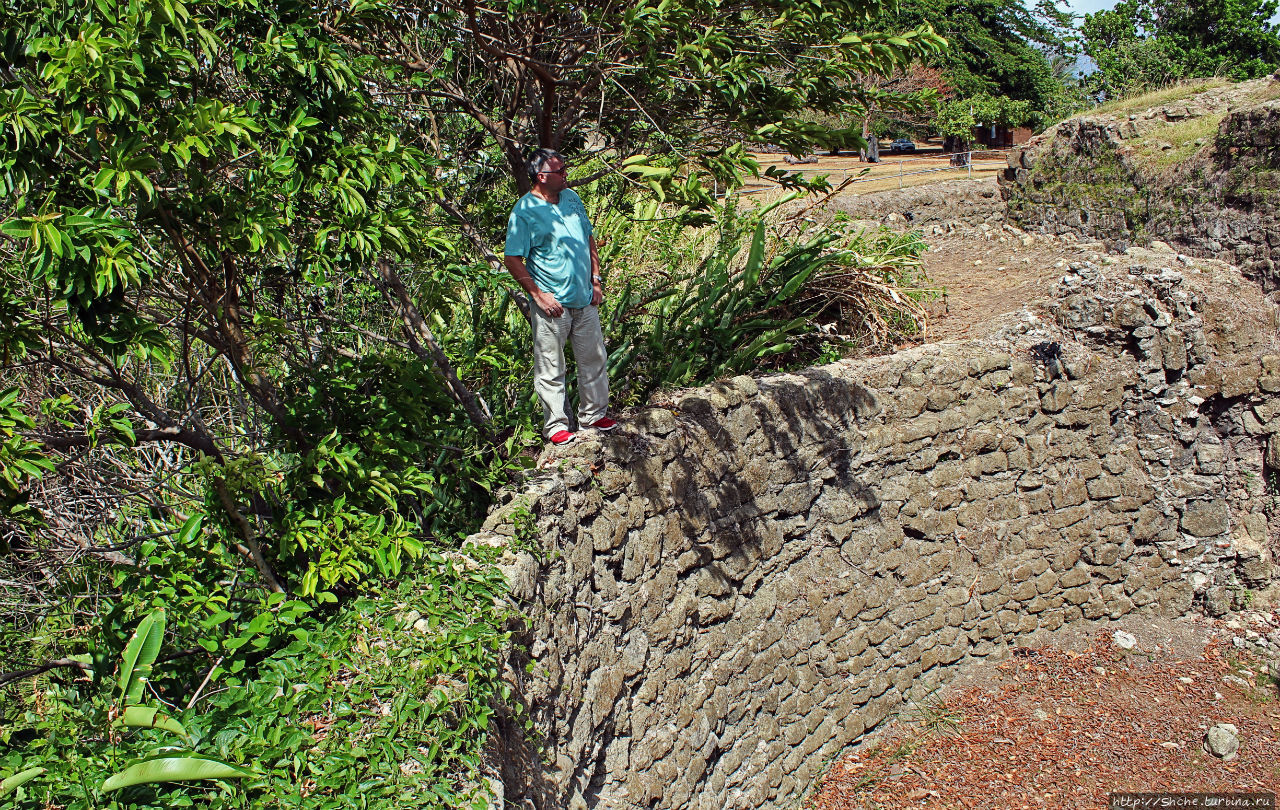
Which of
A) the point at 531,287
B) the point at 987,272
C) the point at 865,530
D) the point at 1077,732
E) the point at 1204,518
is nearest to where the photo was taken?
the point at 531,287

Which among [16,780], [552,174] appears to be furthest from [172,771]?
[552,174]

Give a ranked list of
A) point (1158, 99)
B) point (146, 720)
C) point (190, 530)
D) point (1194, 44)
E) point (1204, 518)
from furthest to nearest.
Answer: point (1194, 44), point (1158, 99), point (1204, 518), point (190, 530), point (146, 720)

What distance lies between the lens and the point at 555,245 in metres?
4.33

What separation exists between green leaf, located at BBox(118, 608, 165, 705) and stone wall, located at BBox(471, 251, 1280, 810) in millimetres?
1290

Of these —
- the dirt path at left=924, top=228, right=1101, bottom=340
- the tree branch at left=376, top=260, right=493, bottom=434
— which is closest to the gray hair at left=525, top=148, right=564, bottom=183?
the tree branch at left=376, top=260, right=493, bottom=434

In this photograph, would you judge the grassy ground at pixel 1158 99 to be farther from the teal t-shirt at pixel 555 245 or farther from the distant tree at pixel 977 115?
the distant tree at pixel 977 115

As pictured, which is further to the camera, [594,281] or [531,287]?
[594,281]

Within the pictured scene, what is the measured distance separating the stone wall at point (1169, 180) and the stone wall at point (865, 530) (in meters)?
1.75

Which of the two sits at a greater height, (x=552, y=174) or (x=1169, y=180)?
(x=552, y=174)

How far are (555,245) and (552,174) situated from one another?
0.34 meters

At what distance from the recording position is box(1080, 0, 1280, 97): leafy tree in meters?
31.2

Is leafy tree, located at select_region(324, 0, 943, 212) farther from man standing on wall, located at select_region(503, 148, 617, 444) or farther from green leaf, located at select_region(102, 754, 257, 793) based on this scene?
green leaf, located at select_region(102, 754, 257, 793)

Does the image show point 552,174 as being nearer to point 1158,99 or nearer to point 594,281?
point 594,281

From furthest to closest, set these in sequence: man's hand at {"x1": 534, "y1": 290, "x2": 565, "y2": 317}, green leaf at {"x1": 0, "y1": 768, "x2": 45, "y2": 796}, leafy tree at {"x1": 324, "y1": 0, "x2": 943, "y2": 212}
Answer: man's hand at {"x1": 534, "y1": 290, "x2": 565, "y2": 317}, leafy tree at {"x1": 324, "y1": 0, "x2": 943, "y2": 212}, green leaf at {"x1": 0, "y1": 768, "x2": 45, "y2": 796}
